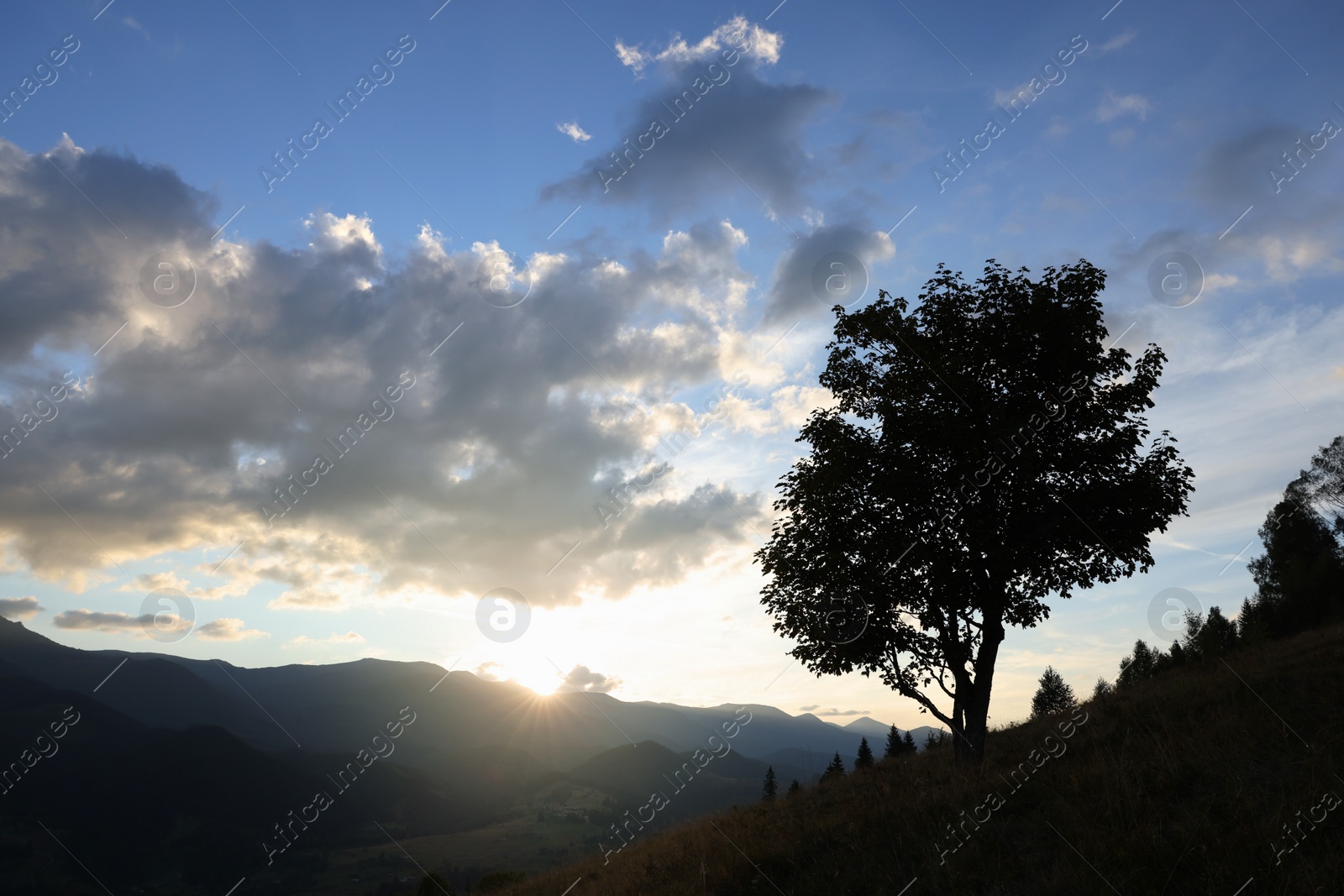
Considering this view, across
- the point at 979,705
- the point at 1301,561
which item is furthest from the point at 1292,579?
the point at 979,705

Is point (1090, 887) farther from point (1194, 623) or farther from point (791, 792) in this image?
point (1194, 623)

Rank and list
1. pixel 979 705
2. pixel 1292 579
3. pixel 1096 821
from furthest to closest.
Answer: pixel 1292 579 → pixel 979 705 → pixel 1096 821

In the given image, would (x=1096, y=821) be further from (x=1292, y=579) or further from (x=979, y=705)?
(x=1292, y=579)

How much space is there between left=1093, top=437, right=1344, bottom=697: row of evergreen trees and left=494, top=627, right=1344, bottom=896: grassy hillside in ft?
166

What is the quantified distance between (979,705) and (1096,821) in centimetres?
756

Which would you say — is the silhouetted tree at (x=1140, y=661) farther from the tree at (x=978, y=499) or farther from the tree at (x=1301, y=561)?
the tree at (x=978, y=499)

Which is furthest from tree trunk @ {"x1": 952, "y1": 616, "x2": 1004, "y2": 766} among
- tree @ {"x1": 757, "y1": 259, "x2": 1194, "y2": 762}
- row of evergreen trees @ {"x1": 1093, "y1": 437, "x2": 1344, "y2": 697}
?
row of evergreen trees @ {"x1": 1093, "y1": 437, "x2": 1344, "y2": 697}

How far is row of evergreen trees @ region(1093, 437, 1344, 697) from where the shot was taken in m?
56.7

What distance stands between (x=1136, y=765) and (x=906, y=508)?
296 inches

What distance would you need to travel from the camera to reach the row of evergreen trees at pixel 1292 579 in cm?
5669

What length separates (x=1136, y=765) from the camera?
10.5 m

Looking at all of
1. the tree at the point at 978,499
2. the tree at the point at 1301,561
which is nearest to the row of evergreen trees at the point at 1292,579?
the tree at the point at 1301,561

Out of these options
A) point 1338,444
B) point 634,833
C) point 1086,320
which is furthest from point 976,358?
point 1338,444

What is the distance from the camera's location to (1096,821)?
9.09 metres
